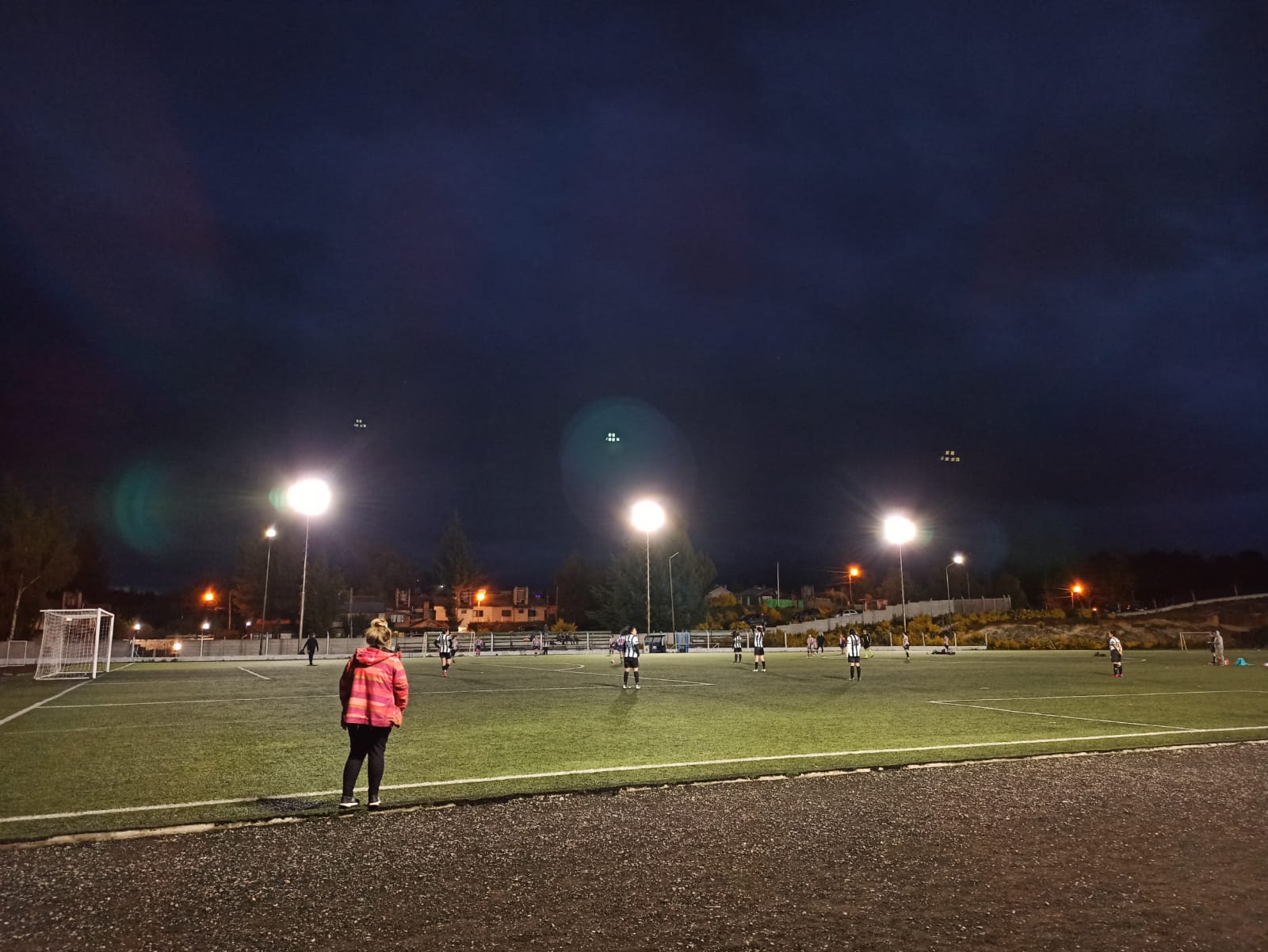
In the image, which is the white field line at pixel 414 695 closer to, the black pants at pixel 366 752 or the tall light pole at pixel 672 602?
the black pants at pixel 366 752

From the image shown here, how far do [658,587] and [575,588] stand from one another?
2518 centimetres

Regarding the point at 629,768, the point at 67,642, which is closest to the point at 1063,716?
the point at 629,768

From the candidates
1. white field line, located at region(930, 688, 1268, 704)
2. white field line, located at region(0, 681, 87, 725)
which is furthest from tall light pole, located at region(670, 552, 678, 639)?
white field line, located at region(930, 688, 1268, 704)

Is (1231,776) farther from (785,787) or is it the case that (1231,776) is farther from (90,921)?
(90,921)

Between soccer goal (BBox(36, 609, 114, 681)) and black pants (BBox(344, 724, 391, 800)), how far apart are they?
29381 mm

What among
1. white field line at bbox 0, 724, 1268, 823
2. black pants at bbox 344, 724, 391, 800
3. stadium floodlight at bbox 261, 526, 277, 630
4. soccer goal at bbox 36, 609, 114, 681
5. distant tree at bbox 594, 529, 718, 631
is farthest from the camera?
distant tree at bbox 594, 529, 718, 631

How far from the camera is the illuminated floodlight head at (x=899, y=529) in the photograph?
186 ft

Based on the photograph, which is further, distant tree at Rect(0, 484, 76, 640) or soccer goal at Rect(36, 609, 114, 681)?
distant tree at Rect(0, 484, 76, 640)

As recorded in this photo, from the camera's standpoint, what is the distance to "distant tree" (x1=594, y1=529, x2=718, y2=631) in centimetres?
9319

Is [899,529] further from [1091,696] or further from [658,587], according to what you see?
[658,587]

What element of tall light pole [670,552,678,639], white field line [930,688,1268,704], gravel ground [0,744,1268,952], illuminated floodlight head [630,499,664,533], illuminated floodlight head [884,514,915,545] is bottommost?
white field line [930,688,1268,704]

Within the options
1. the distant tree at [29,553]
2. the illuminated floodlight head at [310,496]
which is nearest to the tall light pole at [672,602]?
the illuminated floodlight head at [310,496]

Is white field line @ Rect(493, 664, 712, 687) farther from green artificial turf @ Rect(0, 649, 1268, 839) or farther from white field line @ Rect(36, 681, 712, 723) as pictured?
green artificial turf @ Rect(0, 649, 1268, 839)

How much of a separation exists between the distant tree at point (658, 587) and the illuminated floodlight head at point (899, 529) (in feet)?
127
